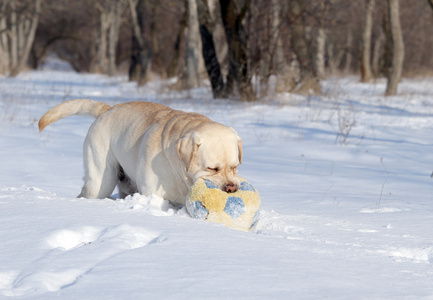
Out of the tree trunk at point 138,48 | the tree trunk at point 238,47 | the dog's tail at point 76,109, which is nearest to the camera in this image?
the dog's tail at point 76,109

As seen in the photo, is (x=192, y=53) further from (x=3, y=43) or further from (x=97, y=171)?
(x=3, y=43)

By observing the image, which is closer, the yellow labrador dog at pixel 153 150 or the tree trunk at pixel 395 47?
the yellow labrador dog at pixel 153 150

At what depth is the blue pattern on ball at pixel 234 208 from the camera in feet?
12.8

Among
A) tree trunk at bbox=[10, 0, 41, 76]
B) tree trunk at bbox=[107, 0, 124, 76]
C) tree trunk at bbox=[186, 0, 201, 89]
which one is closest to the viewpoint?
tree trunk at bbox=[186, 0, 201, 89]

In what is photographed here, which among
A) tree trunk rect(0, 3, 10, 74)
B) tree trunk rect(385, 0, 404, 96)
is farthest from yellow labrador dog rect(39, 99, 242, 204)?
tree trunk rect(0, 3, 10, 74)

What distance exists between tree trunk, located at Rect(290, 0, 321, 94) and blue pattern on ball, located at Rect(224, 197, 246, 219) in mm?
11025

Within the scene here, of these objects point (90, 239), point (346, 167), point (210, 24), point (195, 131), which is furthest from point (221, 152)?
point (210, 24)

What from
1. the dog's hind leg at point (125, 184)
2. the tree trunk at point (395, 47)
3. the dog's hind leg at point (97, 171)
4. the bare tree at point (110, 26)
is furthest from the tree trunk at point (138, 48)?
the dog's hind leg at point (97, 171)

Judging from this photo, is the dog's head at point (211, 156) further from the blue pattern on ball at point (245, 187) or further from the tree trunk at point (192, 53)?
the tree trunk at point (192, 53)

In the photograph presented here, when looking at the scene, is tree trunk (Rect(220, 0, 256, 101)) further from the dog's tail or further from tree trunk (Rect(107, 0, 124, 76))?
tree trunk (Rect(107, 0, 124, 76))

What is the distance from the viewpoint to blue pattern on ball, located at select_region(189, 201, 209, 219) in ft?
12.7

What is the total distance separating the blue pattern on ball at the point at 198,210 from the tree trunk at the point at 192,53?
1471cm

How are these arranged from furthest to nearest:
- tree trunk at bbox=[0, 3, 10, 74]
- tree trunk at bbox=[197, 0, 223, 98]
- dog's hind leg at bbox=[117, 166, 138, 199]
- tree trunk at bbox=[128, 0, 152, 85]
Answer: tree trunk at bbox=[0, 3, 10, 74] < tree trunk at bbox=[128, 0, 152, 85] < tree trunk at bbox=[197, 0, 223, 98] < dog's hind leg at bbox=[117, 166, 138, 199]

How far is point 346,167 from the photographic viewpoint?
7.27 metres
